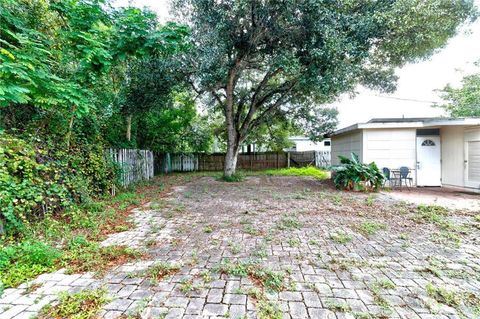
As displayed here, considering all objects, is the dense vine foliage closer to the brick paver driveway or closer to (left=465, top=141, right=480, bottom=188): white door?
the brick paver driveway

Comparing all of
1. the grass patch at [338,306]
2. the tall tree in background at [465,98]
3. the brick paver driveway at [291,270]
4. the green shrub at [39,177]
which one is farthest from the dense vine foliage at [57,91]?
the tall tree in background at [465,98]

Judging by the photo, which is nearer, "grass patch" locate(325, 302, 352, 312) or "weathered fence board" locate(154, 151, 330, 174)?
"grass patch" locate(325, 302, 352, 312)

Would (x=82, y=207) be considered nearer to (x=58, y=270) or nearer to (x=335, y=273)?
(x=58, y=270)

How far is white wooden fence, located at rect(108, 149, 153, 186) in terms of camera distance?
23.5 ft

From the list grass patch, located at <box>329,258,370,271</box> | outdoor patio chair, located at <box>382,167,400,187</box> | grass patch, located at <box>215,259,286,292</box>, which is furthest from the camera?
outdoor patio chair, located at <box>382,167,400,187</box>

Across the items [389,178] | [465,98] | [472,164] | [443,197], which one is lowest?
[443,197]

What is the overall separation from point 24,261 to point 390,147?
9.80 meters

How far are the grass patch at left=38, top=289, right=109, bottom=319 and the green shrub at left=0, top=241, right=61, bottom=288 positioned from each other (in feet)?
2.23

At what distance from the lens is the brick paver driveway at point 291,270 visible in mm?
1909

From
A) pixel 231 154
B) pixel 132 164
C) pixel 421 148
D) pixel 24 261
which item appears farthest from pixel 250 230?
pixel 421 148

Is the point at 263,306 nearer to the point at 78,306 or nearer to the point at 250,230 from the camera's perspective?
the point at 78,306

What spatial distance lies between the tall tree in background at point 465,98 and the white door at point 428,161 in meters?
11.1

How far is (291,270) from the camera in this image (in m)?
2.52

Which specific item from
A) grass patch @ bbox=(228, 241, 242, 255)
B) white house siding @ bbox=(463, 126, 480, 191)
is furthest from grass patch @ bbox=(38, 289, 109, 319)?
white house siding @ bbox=(463, 126, 480, 191)
